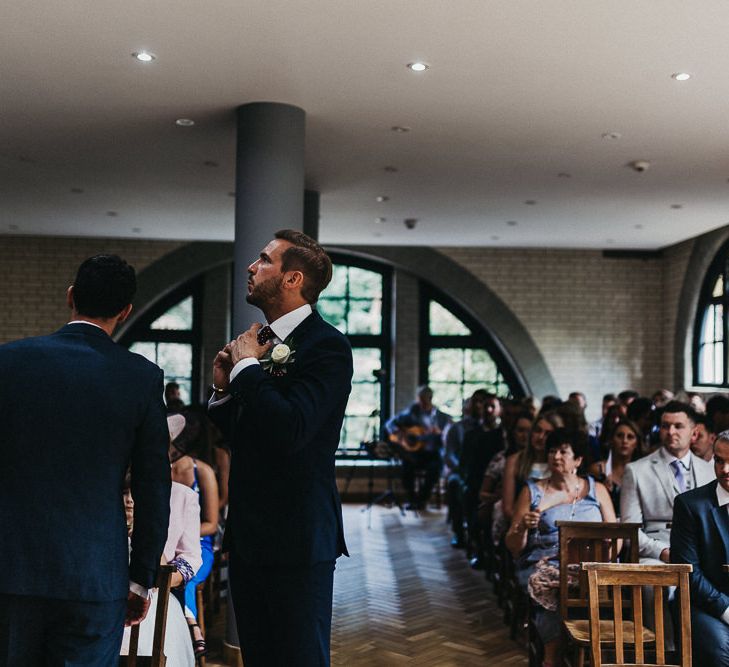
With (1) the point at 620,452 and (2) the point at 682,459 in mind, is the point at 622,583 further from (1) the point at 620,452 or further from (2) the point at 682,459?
(1) the point at 620,452

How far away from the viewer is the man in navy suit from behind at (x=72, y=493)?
80.0 inches

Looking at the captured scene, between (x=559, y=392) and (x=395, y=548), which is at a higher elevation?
(x=559, y=392)

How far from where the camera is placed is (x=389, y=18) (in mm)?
4254

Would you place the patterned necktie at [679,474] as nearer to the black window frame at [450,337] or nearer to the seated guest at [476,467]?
the seated guest at [476,467]

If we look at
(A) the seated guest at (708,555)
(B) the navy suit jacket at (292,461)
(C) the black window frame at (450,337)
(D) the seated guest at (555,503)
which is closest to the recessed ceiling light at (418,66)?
(D) the seated guest at (555,503)

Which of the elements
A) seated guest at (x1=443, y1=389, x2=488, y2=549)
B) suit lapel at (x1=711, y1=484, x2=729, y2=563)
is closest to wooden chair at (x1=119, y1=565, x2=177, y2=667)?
suit lapel at (x1=711, y1=484, x2=729, y2=563)

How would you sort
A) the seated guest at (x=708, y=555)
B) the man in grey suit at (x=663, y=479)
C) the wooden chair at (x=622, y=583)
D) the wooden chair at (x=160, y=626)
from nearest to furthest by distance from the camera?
the wooden chair at (x=160, y=626) < the wooden chair at (x=622, y=583) < the seated guest at (x=708, y=555) < the man in grey suit at (x=663, y=479)

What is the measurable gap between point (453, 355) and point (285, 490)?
35.3 ft

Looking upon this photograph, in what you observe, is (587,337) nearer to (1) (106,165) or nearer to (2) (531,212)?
(2) (531,212)

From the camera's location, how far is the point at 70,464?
2.07 m

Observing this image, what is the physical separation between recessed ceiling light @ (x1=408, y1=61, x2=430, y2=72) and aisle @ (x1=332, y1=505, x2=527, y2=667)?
3.45 m

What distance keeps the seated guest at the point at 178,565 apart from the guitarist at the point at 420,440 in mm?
7309

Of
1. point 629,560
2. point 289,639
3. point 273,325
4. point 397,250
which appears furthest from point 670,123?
point 397,250

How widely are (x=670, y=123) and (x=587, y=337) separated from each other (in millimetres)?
6786
